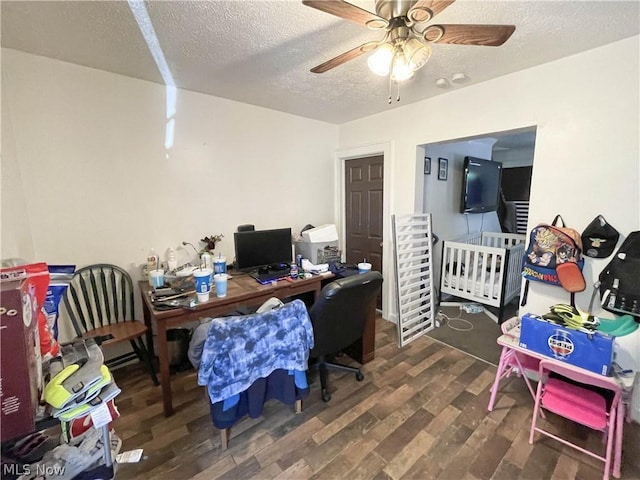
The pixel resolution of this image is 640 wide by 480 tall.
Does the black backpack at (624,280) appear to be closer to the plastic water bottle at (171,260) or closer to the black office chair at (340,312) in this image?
the black office chair at (340,312)

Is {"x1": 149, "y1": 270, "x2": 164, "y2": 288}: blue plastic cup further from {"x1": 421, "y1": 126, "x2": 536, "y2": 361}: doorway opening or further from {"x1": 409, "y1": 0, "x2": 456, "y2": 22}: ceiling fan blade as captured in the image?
{"x1": 421, "y1": 126, "x2": 536, "y2": 361}: doorway opening

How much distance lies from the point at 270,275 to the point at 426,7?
6.46 ft

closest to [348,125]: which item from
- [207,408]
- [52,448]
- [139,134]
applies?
[139,134]

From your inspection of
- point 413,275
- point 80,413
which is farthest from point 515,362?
point 80,413

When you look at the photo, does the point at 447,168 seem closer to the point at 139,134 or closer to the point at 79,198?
the point at 139,134

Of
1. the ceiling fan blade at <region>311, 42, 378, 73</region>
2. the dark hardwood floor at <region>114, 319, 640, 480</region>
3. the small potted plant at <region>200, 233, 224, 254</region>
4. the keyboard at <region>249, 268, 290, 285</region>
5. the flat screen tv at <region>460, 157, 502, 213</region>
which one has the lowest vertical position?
the dark hardwood floor at <region>114, 319, 640, 480</region>

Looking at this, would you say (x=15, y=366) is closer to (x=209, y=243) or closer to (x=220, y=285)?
(x=220, y=285)

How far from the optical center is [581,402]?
1.60m

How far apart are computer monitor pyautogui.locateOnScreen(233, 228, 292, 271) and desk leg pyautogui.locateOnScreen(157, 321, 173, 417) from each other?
0.82 metres

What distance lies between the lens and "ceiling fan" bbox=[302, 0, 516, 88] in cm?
110

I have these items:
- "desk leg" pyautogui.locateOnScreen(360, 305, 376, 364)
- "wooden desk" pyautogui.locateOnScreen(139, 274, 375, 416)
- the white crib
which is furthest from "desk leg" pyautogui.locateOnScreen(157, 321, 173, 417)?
the white crib

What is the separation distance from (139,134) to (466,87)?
290 centimetres

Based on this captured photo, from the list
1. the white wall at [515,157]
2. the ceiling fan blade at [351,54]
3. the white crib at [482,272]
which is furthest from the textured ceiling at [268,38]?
the white wall at [515,157]

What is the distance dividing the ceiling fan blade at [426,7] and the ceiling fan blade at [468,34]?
58 mm
